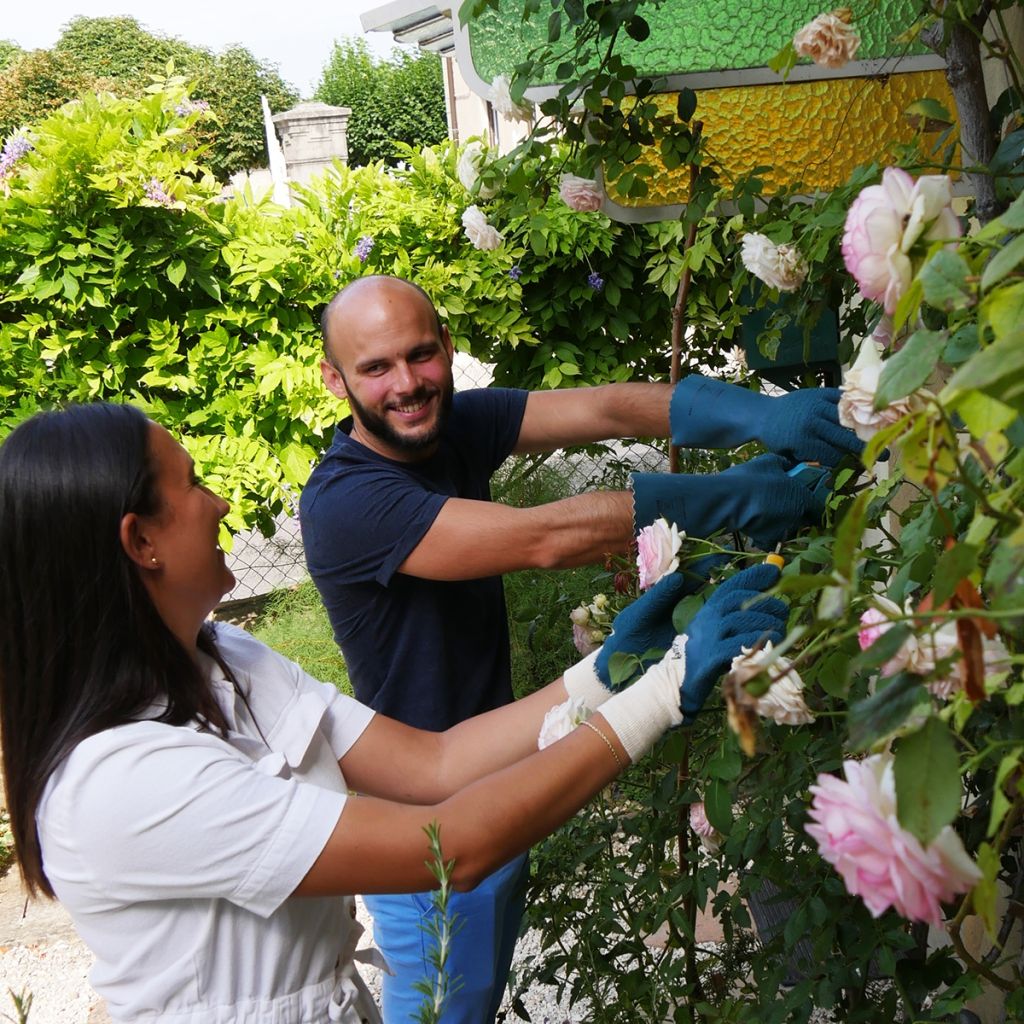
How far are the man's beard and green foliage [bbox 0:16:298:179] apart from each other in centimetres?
2111

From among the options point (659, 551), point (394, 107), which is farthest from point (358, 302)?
point (394, 107)

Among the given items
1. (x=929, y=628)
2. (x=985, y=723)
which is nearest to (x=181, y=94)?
(x=985, y=723)

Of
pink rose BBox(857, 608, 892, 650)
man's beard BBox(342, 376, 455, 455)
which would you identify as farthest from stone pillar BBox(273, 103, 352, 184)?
pink rose BBox(857, 608, 892, 650)

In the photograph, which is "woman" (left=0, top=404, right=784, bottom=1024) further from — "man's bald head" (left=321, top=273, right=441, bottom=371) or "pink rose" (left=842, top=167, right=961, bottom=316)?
"man's bald head" (left=321, top=273, right=441, bottom=371)

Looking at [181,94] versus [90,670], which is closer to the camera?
[90,670]

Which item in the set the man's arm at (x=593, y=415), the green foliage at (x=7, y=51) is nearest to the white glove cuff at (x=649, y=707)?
the man's arm at (x=593, y=415)

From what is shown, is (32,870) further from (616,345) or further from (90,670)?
(616,345)

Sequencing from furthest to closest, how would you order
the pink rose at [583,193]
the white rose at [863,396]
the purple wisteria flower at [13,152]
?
the purple wisteria flower at [13,152] < the pink rose at [583,193] < the white rose at [863,396]

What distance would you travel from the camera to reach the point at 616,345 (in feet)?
14.9

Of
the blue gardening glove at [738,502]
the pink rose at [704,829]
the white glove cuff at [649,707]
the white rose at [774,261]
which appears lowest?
the pink rose at [704,829]

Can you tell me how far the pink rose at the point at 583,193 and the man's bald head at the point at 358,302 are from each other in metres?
0.47

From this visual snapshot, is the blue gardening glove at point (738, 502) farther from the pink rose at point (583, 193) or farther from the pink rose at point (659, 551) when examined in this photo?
the pink rose at point (583, 193)

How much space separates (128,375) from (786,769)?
393cm

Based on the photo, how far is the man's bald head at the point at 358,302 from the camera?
Answer: 2.32 metres
